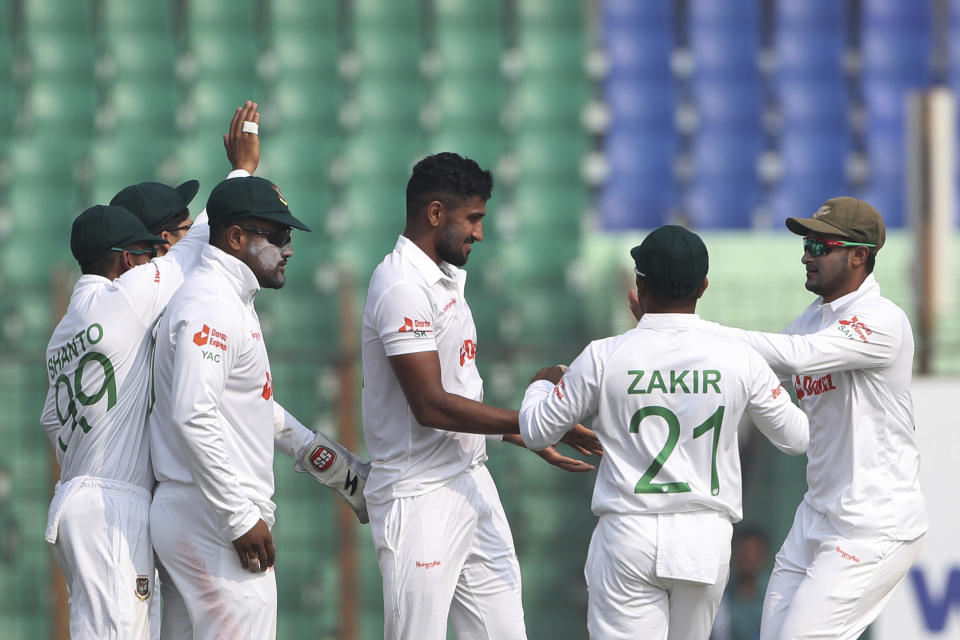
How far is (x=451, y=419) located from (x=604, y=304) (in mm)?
5395

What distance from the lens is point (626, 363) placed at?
4.39m

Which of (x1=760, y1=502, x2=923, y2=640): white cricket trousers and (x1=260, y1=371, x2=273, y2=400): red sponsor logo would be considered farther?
(x1=760, y1=502, x2=923, y2=640): white cricket trousers

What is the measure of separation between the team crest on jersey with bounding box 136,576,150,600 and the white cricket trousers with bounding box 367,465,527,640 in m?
0.80

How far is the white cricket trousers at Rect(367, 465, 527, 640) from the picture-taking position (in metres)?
4.86

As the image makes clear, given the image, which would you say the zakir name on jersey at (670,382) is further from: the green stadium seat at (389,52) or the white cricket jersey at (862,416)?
the green stadium seat at (389,52)

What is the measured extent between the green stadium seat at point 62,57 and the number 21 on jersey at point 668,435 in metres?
10.3

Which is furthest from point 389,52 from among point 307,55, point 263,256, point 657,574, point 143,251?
point 657,574

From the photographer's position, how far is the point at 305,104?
43.4 ft

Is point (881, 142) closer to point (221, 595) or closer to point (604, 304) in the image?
point (604, 304)

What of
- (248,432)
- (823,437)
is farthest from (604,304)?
(248,432)

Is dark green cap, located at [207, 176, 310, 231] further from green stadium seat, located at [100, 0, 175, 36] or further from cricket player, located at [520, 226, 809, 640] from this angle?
green stadium seat, located at [100, 0, 175, 36]

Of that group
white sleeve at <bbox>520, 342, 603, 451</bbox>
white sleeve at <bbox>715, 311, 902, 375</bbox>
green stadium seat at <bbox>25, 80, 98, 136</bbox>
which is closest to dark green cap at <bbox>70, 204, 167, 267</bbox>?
white sleeve at <bbox>520, 342, 603, 451</bbox>

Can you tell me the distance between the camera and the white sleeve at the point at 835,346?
488cm

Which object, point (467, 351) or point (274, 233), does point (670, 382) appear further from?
point (274, 233)
